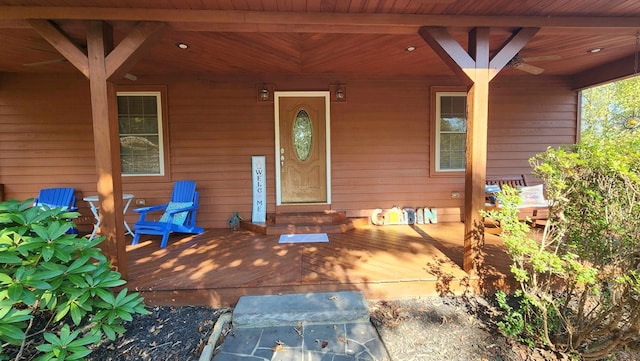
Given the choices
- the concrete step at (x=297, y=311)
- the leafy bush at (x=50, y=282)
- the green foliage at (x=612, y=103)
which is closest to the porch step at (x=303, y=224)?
the concrete step at (x=297, y=311)

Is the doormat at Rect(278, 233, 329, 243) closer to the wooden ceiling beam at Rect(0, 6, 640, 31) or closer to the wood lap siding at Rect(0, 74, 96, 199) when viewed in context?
the wooden ceiling beam at Rect(0, 6, 640, 31)

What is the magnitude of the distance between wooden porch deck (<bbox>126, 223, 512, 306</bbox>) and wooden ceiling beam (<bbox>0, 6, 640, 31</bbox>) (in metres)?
2.28

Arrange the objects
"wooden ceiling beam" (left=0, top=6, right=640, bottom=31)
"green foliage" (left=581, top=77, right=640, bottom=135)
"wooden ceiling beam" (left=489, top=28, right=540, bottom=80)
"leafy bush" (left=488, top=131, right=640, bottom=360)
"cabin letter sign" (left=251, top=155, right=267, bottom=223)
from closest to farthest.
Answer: "leafy bush" (left=488, top=131, right=640, bottom=360), "wooden ceiling beam" (left=0, top=6, right=640, bottom=31), "wooden ceiling beam" (left=489, top=28, right=540, bottom=80), "cabin letter sign" (left=251, top=155, right=267, bottom=223), "green foliage" (left=581, top=77, right=640, bottom=135)

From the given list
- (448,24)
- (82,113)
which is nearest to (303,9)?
(448,24)

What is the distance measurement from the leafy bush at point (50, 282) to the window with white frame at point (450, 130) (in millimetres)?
4569

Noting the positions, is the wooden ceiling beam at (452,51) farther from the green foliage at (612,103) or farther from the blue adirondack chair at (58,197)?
the green foliage at (612,103)

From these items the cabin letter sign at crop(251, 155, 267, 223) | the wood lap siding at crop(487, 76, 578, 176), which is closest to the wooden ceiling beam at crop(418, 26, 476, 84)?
the wood lap siding at crop(487, 76, 578, 176)

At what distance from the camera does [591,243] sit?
74.6 inches

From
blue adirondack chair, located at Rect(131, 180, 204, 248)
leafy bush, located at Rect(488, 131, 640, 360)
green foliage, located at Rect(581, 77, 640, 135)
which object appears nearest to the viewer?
leafy bush, located at Rect(488, 131, 640, 360)

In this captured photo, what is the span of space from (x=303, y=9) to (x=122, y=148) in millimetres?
3632

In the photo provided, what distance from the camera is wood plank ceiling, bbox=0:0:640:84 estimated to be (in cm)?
241

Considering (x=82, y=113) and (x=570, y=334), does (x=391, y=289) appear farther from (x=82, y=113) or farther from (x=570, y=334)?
(x=82, y=113)

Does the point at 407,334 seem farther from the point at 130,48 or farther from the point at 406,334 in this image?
the point at 130,48

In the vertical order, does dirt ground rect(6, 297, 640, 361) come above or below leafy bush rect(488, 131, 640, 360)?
below
